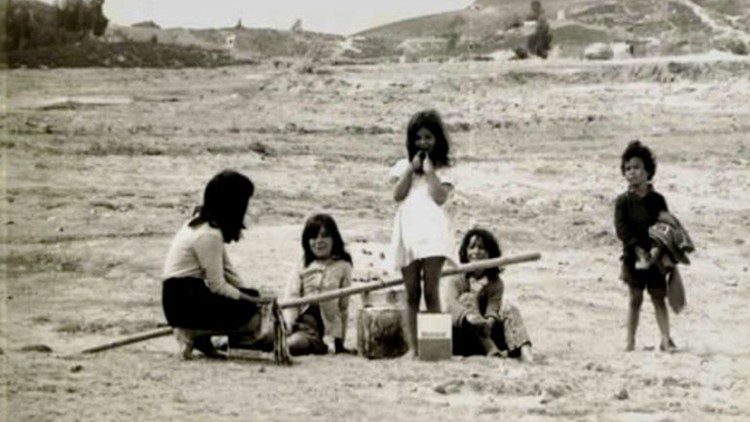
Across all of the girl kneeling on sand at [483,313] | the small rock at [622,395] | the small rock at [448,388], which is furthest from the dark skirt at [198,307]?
the small rock at [622,395]

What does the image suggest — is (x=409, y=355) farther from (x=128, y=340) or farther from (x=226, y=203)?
(x=128, y=340)

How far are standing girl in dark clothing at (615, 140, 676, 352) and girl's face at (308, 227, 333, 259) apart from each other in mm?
1714

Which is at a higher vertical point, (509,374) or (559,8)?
(559,8)

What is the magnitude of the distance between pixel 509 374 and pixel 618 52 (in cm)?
3611

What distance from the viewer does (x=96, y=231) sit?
44.3ft

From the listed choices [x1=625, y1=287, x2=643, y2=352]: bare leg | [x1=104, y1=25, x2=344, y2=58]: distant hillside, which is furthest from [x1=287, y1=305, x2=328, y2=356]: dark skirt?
[x1=104, y1=25, x2=344, y2=58]: distant hillside

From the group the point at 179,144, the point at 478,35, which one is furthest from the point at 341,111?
the point at 478,35

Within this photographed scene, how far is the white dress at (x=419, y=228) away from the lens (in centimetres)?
750

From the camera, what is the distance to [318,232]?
8258mm

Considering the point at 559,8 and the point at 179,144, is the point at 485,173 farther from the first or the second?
the point at 559,8

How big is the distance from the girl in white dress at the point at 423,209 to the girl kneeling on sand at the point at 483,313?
1.23 feet

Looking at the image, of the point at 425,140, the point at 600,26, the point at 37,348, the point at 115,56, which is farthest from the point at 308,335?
the point at 600,26

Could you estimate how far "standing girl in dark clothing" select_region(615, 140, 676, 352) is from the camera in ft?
27.0

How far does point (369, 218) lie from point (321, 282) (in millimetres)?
6724
